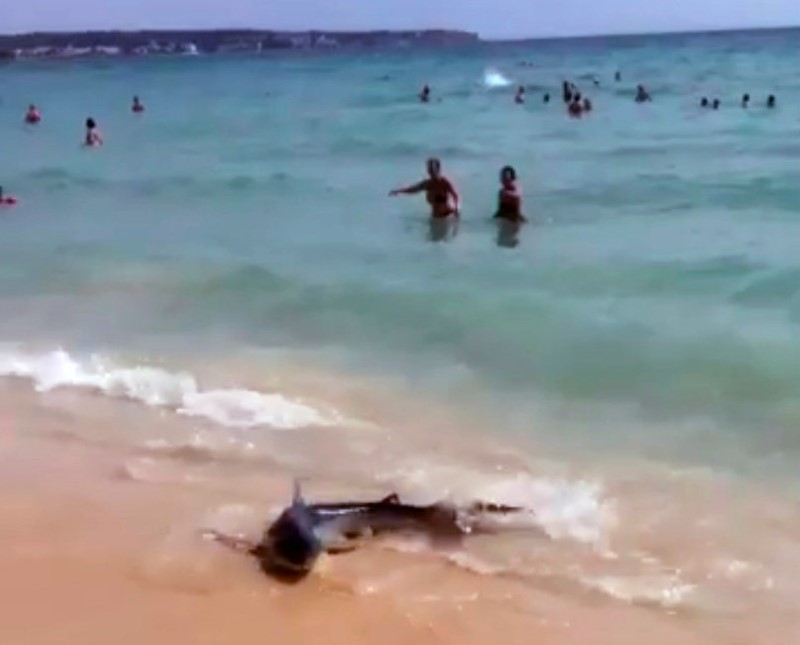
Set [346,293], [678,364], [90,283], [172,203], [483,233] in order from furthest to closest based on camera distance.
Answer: [172,203] → [483,233] → [90,283] → [346,293] → [678,364]

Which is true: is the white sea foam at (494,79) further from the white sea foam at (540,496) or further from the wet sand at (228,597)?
the wet sand at (228,597)

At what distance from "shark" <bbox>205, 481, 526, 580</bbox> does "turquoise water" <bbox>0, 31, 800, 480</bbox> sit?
136 centimetres

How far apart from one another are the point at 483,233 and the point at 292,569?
895cm

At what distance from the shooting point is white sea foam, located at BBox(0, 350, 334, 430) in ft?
26.2

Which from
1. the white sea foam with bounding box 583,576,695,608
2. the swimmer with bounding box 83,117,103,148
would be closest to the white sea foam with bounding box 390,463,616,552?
the white sea foam with bounding box 583,576,695,608

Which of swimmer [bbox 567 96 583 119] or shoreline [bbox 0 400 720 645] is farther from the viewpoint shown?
swimmer [bbox 567 96 583 119]

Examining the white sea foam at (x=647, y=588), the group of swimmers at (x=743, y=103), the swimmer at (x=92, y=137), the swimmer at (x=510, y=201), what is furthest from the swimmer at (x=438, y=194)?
the group of swimmers at (x=743, y=103)

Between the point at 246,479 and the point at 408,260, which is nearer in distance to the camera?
the point at 246,479

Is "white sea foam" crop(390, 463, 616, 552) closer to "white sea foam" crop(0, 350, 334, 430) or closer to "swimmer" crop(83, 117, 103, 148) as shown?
"white sea foam" crop(0, 350, 334, 430)

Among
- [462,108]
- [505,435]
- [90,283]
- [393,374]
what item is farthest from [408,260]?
[462,108]

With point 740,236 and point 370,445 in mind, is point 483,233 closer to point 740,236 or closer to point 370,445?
point 740,236

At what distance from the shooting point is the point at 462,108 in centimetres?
3722

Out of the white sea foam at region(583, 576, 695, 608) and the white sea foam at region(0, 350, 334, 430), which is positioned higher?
the white sea foam at region(583, 576, 695, 608)

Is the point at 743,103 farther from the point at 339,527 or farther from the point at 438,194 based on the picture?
the point at 339,527
